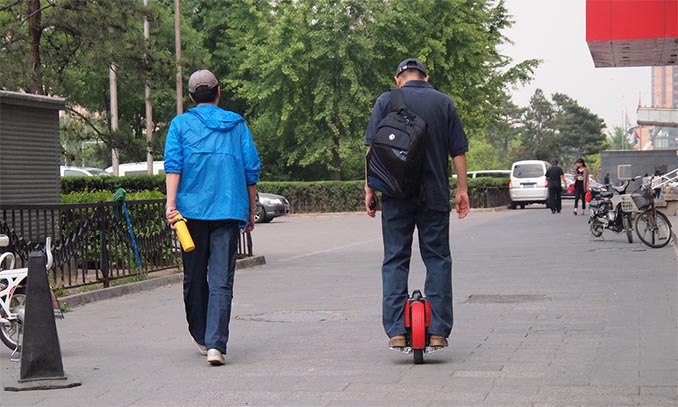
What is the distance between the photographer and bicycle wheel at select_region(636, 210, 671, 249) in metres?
19.1

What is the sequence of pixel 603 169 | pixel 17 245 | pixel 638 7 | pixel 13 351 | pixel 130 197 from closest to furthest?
pixel 13 351 < pixel 17 245 < pixel 130 197 < pixel 638 7 < pixel 603 169

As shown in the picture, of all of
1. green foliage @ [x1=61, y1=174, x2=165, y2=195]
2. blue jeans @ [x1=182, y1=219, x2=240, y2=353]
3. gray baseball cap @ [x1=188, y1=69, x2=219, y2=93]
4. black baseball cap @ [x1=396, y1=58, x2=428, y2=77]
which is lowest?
blue jeans @ [x1=182, y1=219, x2=240, y2=353]

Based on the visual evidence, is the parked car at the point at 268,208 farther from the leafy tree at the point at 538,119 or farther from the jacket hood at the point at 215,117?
the leafy tree at the point at 538,119

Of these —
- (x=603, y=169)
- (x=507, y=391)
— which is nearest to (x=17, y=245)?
(x=507, y=391)

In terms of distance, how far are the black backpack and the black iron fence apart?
5.27 m

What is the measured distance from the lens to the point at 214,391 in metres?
6.61

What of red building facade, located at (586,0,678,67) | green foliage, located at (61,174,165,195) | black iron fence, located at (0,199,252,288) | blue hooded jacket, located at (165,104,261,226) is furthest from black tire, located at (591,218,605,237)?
blue hooded jacket, located at (165,104,261,226)

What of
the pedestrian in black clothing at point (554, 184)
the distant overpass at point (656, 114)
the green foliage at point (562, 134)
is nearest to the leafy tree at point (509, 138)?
the green foliage at point (562, 134)

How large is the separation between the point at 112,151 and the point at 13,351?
13.4m

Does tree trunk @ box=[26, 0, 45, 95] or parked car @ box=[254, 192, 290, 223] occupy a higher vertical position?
tree trunk @ box=[26, 0, 45, 95]

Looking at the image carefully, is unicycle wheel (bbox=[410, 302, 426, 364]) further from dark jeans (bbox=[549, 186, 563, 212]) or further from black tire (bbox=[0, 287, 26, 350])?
dark jeans (bbox=[549, 186, 563, 212])

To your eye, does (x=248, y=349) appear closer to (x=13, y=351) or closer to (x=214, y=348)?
(x=214, y=348)

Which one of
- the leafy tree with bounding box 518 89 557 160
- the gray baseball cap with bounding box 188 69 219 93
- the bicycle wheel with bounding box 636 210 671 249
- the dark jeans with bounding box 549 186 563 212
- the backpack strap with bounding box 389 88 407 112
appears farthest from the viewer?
the leafy tree with bounding box 518 89 557 160

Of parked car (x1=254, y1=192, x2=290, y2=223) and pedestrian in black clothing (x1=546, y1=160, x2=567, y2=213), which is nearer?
→ parked car (x1=254, y1=192, x2=290, y2=223)
